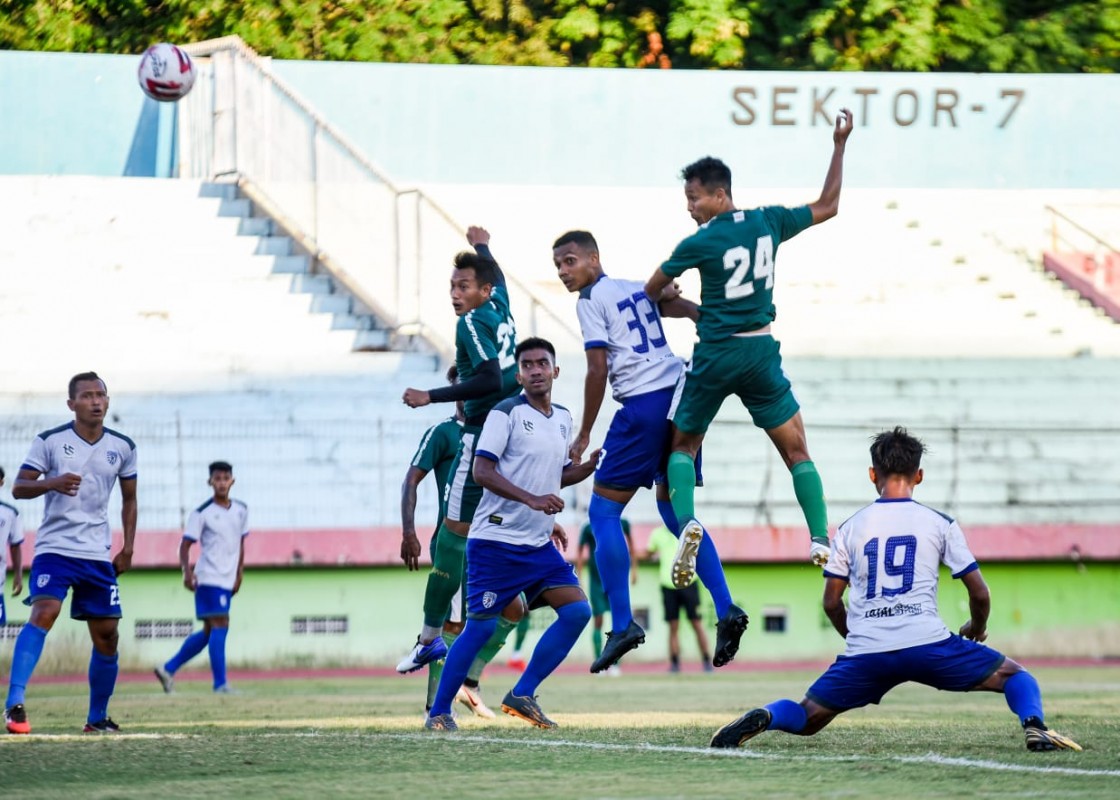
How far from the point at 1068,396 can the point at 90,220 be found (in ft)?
45.6

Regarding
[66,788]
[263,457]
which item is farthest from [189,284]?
[66,788]

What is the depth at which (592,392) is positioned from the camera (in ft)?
31.3

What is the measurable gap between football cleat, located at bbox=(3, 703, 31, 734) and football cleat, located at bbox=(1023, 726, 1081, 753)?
19.4ft

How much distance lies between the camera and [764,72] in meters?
29.3

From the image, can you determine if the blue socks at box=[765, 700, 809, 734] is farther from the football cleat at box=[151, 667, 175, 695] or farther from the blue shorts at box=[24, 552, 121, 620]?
the football cleat at box=[151, 667, 175, 695]

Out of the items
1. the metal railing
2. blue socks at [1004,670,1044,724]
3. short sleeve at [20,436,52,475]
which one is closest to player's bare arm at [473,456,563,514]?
blue socks at [1004,670,1044,724]

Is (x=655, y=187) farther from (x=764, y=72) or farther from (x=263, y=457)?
(x=263, y=457)

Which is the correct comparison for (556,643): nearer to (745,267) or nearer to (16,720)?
(745,267)

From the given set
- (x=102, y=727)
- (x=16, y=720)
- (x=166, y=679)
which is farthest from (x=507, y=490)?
(x=166, y=679)

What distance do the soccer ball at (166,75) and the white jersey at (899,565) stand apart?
62.7ft

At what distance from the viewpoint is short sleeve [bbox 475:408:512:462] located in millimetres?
9344

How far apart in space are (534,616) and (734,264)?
40.0ft

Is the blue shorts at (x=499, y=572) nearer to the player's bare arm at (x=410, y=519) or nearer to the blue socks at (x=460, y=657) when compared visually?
the blue socks at (x=460, y=657)

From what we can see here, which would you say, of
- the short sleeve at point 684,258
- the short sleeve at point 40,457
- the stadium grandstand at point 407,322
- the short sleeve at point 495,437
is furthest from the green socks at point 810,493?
the stadium grandstand at point 407,322
